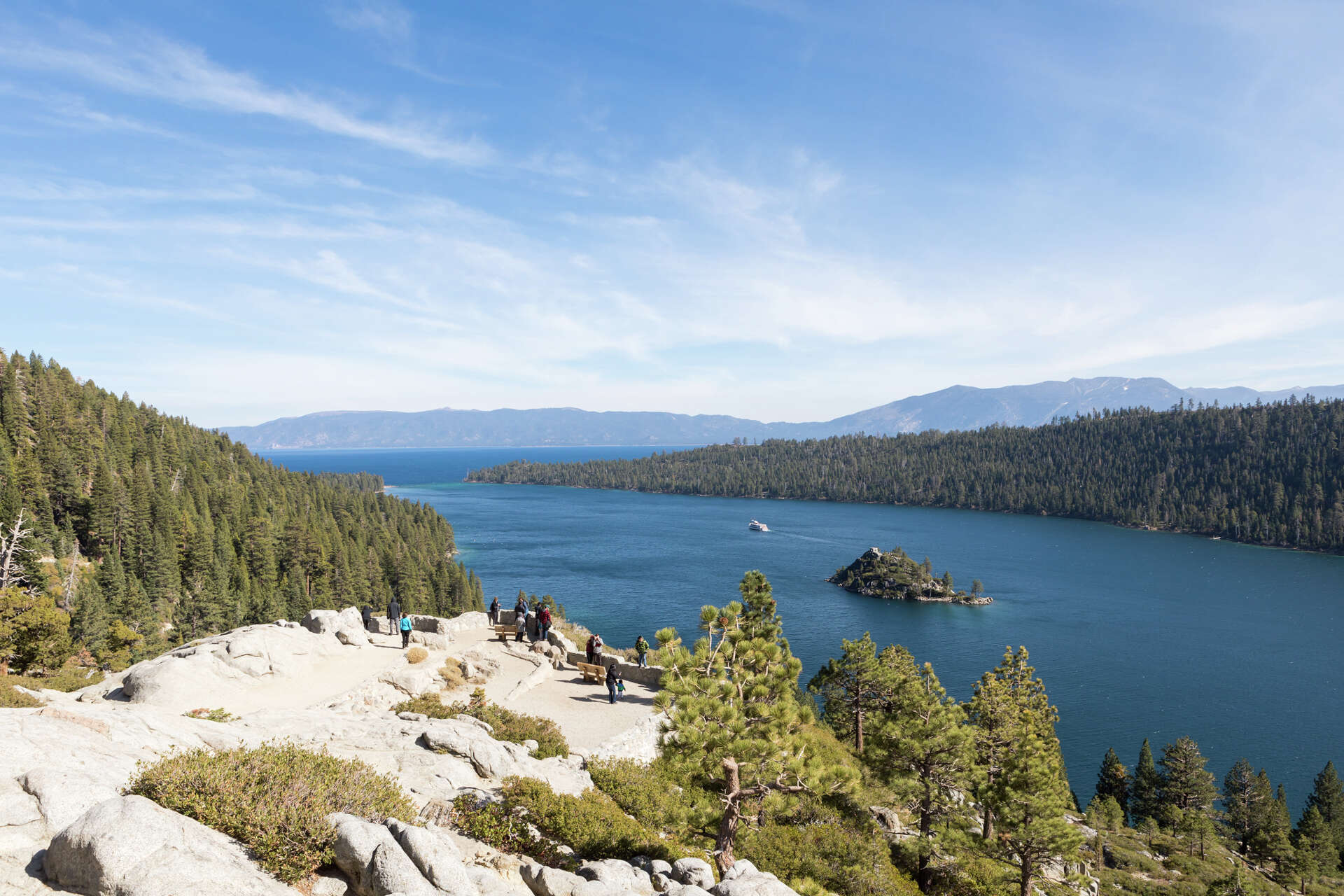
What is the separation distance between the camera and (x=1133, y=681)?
65500 mm

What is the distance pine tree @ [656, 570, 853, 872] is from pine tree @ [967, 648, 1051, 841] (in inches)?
600

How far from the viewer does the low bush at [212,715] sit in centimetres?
1666

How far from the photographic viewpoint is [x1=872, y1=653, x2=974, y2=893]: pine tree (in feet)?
76.7

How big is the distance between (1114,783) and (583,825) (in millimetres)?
56262

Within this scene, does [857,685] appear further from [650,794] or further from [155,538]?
[155,538]

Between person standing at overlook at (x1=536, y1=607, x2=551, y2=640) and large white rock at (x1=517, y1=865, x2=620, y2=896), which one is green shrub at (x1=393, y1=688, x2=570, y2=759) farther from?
large white rock at (x1=517, y1=865, x2=620, y2=896)

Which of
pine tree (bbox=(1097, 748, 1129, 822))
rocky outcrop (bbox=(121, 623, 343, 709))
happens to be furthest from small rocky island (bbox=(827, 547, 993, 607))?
rocky outcrop (bbox=(121, 623, 343, 709))

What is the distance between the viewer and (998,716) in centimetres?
2958

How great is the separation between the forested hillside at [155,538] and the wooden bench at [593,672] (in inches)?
1334

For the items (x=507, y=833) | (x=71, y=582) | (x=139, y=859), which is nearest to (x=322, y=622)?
(x=507, y=833)

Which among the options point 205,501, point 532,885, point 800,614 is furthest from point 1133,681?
point 205,501

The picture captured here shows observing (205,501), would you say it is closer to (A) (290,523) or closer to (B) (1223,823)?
(A) (290,523)

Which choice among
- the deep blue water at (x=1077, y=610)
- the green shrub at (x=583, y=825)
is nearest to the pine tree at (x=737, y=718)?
the green shrub at (x=583, y=825)

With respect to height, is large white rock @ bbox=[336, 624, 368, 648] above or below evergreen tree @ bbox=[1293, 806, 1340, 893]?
above
